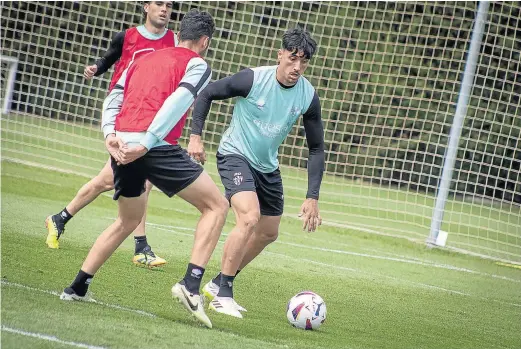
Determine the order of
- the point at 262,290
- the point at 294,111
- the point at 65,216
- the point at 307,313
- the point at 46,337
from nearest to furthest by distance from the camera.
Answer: the point at 46,337
the point at 307,313
the point at 294,111
the point at 262,290
the point at 65,216

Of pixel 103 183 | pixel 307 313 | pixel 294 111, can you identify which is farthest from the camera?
pixel 103 183

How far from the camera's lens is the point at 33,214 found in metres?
10.8

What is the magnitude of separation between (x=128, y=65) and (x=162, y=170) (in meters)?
2.94

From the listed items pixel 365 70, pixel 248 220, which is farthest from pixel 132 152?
pixel 365 70

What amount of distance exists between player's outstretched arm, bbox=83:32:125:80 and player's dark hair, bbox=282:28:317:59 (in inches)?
95.5

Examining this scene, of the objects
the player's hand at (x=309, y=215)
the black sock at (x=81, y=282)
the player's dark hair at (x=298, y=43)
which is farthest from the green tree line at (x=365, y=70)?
the black sock at (x=81, y=282)

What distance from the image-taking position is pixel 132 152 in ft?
19.3

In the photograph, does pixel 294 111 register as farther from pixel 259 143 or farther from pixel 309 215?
pixel 309 215

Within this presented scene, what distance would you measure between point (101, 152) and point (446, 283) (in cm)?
929

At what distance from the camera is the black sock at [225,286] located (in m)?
7.03

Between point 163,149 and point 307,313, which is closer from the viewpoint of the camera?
point 163,149

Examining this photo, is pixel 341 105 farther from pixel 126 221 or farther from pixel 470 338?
pixel 126 221

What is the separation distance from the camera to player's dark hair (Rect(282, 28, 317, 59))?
7053 millimetres

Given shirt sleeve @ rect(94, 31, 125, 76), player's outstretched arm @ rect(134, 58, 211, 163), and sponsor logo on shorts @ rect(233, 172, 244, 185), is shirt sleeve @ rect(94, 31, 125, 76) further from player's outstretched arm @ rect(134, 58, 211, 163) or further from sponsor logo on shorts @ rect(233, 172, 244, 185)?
player's outstretched arm @ rect(134, 58, 211, 163)
